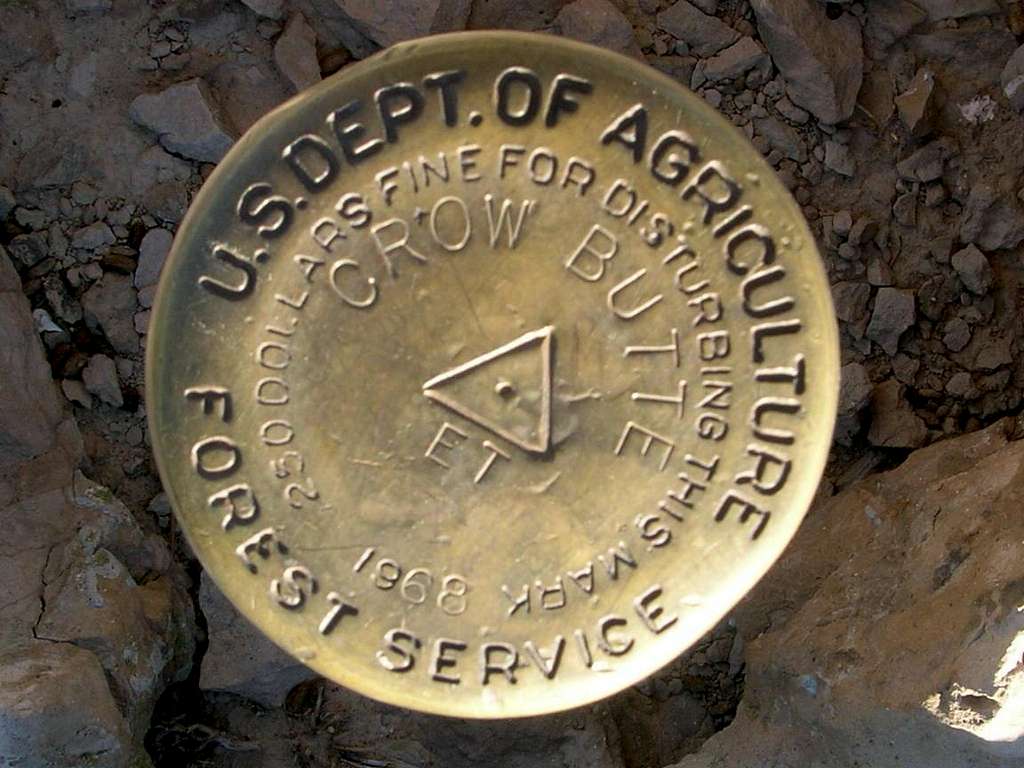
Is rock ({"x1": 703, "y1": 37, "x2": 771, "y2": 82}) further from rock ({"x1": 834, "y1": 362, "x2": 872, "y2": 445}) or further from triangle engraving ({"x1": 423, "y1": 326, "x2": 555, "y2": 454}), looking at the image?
triangle engraving ({"x1": 423, "y1": 326, "x2": 555, "y2": 454})

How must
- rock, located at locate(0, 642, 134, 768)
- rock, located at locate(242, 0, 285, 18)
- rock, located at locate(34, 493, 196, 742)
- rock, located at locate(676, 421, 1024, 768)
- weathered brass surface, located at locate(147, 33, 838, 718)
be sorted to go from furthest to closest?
rock, located at locate(242, 0, 285, 18) < rock, located at locate(34, 493, 196, 742) < rock, located at locate(0, 642, 134, 768) < rock, located at locate(676, 421, 1024, 768) < weathered brass surface, located at locate(147, 33, 838, 718)

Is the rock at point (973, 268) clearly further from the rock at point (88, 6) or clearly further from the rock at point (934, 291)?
the rock at point (88, 6)

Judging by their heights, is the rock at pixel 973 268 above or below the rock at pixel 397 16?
below

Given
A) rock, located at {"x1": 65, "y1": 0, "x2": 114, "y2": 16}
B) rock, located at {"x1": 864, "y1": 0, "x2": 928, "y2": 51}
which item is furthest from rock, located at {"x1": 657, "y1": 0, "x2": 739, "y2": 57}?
rock, located at {"x1": 65, "y1": 0, "x2": 114, "y2": 16}

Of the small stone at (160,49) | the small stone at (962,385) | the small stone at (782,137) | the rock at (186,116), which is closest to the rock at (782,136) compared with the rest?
the small stone at (782,137)

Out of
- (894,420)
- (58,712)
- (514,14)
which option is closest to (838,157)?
(894,420)

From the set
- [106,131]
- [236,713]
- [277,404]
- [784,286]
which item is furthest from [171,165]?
[784,286]
